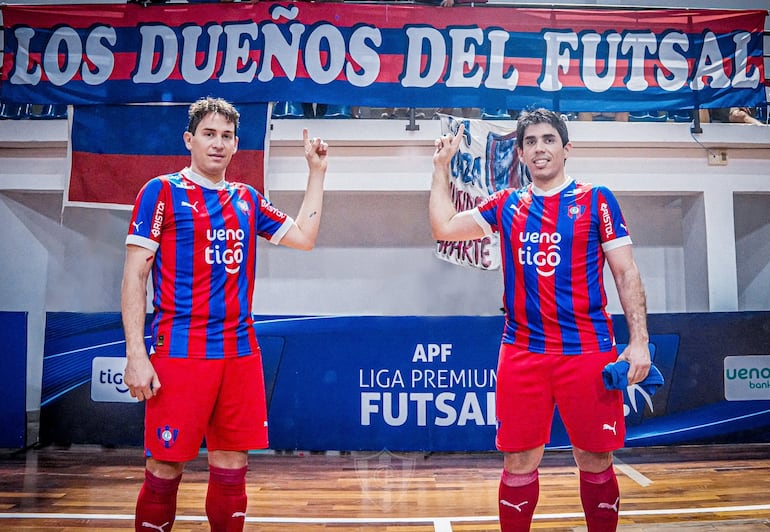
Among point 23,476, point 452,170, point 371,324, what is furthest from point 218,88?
point 23,476

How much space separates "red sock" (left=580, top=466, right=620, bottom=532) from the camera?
A: 2250mm

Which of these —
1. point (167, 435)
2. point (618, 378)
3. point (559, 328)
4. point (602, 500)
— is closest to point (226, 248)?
point (167, 435)

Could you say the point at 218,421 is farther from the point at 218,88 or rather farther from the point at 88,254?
the point at 88,254

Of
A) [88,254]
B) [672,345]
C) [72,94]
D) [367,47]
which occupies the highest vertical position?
[367,47]

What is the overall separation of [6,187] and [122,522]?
489cm

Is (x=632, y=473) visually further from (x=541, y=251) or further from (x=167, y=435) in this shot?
(x=167, y=435)

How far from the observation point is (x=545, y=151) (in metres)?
2.40

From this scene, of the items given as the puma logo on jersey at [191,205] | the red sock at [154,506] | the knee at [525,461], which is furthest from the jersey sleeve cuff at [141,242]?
the knee at [525,461]

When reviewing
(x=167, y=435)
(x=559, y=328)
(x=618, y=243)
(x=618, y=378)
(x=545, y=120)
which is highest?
(x=545, y=120)

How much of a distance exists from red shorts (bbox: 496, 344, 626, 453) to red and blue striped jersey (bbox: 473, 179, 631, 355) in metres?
0.06

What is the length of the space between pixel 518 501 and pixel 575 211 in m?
1.27

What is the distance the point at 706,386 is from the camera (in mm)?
4973

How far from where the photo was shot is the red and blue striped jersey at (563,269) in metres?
2.32

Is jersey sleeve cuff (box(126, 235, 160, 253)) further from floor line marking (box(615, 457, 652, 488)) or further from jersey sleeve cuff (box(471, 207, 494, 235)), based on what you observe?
floor line marking (box(615, 457, 652, 488))
